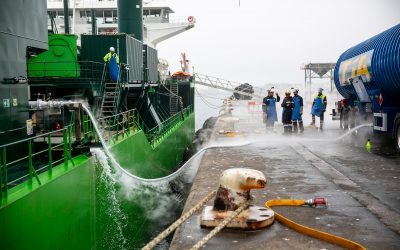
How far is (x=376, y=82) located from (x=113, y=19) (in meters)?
27.9

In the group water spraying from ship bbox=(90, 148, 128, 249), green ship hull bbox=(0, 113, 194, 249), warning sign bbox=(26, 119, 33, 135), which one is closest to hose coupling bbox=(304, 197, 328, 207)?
green ship hull bbox=(0, 113, 194, 249)

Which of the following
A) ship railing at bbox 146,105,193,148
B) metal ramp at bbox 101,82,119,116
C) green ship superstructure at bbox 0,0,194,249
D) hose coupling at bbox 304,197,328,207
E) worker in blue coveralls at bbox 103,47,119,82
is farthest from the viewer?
ship railing at bbox 146,105,193,148

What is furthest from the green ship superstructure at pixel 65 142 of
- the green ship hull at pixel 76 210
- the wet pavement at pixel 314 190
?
the wet pavement at pixel 314 190

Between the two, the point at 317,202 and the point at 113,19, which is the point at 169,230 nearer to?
the point at 317,202

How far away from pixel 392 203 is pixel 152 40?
31833 millimetres

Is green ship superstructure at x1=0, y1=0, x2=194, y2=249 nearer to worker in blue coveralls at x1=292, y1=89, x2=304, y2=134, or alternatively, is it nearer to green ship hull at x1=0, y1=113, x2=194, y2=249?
green ship hull at x1=0, y1=113, x2=194, y2=249

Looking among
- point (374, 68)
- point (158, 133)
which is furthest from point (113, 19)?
point (374, 68)

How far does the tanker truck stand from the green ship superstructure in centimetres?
828

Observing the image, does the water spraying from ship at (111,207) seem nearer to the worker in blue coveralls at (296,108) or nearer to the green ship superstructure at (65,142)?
the green ship superstructure at (65,142)

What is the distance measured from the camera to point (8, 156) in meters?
9.12

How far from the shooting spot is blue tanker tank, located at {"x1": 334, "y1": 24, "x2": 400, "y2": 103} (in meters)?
13.2

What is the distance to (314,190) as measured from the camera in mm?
8305

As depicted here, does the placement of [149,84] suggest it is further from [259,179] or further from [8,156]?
[259,179]

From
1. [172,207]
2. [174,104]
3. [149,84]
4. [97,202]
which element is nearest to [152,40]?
[174,104]
